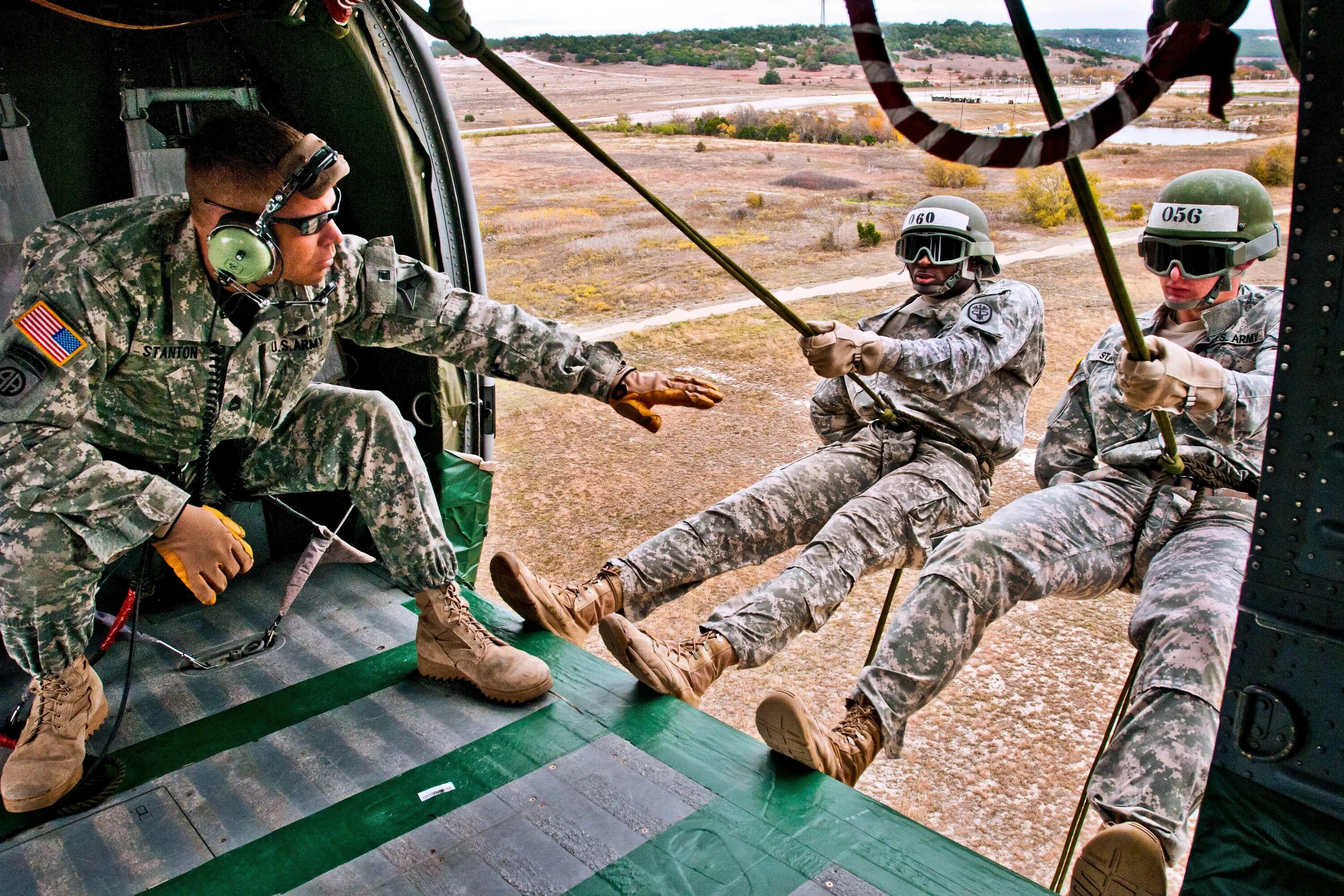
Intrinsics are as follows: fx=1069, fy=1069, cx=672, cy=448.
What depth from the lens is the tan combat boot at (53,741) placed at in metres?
2.65

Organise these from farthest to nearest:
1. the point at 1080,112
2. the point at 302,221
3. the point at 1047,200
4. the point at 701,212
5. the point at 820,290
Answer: the point at 701,212 < the point at 1047,200 < the point at 820,290 < the point at 302,221 < the point at 1080,112

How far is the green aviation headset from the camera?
2.69m

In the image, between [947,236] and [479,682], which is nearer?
[479,682]

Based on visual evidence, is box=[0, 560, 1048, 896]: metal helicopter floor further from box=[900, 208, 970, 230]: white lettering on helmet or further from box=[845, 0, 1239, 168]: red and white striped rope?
box=[900, 208, 970, 230]: white lettering on helmet

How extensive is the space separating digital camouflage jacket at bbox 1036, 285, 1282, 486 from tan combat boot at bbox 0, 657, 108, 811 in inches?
118

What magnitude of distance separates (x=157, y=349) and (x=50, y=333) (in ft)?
1.00

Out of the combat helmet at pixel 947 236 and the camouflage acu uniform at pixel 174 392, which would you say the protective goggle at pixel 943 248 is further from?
the camouflage acu uniform at pixel 174 392

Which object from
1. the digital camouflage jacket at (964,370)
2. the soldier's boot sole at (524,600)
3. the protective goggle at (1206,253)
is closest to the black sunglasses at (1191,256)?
the protective goggle at (1206,253)

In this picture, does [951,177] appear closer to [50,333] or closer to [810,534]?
[810,534]

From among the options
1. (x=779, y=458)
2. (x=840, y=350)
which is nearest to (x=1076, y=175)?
(x=840, y=350)

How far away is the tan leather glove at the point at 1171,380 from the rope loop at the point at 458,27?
5.26 feet

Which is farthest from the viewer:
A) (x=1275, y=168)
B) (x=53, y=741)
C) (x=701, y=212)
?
(x=701, y=212)

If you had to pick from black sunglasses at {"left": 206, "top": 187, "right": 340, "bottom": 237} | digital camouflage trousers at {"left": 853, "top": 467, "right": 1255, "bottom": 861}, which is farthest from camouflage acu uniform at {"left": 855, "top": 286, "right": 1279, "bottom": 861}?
black sunglasses at {"left": 206, "top": 187, "right": 340, "bottom": 237}

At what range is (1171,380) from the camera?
2574 mm
